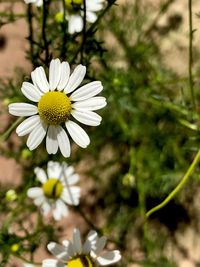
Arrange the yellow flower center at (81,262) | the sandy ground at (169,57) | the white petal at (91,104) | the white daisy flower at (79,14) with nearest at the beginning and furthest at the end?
the white petal at (91,104)
the yellow flower center at (81,262)
the white daisy flower at (79,14)
the sandy ground at (169,57)

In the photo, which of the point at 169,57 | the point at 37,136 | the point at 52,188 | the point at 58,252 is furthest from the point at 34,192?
the point at 169,57

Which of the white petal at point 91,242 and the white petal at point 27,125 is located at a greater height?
the white petal at point 27,125

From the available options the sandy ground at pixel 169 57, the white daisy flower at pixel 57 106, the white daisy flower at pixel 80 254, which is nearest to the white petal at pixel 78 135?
the white daisy flower at pixel 57 106

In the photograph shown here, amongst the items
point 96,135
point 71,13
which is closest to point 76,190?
point 96,135

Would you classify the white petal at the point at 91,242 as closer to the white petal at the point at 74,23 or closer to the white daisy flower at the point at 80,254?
the white daisy flower at the point at 80,254

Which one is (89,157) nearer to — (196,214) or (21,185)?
(21,185)

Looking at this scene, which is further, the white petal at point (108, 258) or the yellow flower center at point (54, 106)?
the white petal at point (108, 258)

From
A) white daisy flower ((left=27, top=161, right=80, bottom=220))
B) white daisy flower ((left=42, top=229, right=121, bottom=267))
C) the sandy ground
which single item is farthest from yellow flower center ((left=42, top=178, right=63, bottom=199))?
the sandy ground
